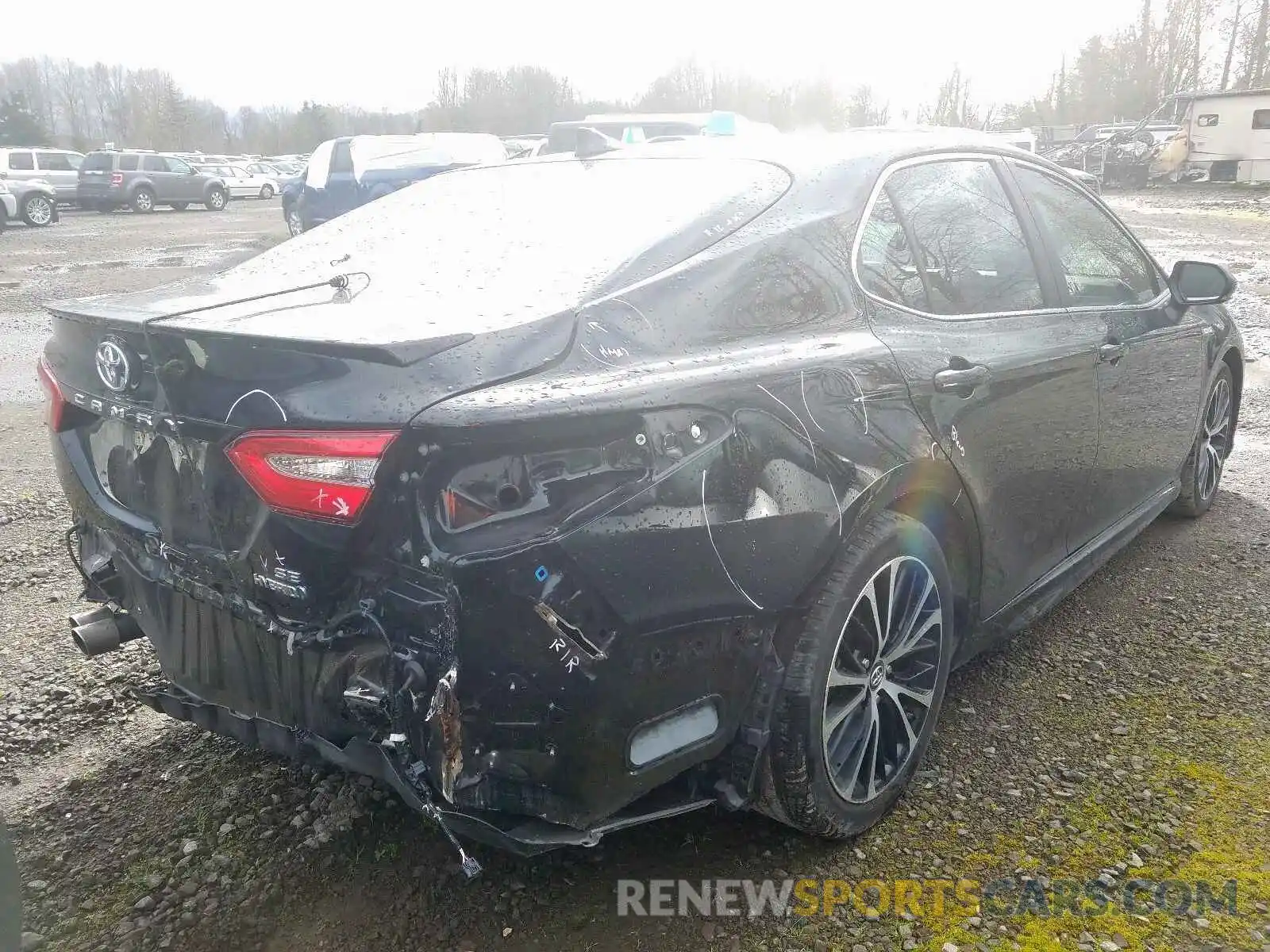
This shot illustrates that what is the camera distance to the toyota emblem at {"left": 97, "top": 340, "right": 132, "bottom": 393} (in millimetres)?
2137

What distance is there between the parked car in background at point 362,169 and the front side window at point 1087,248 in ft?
44.0

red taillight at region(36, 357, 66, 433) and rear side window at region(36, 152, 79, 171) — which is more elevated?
rear side window at region(36, 152, 79, 171)

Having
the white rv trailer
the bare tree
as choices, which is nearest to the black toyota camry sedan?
the white rv trailer

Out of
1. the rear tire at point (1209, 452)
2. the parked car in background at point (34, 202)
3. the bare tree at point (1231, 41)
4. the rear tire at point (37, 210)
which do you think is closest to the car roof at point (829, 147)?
the rear tire at point (1209, 452)

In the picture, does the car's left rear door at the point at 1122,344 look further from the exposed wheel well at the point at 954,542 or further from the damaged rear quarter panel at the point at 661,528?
the damaged rear quarter panel at the point at 661,528

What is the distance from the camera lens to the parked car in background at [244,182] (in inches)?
1479

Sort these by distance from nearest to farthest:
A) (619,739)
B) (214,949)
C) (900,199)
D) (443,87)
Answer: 1. (619,739)
2. (214,949)
3. (900,199)
4. (443,87)

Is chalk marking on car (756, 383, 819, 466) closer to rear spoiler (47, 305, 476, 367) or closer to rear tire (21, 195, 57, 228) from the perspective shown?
rear spoiler (47, 305, 476, 367)

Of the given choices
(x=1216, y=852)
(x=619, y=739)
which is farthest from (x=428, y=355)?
(x=1216, y=852)

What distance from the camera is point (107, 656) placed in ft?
11.0

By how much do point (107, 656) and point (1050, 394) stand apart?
3.10 metres

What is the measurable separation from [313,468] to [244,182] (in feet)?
132

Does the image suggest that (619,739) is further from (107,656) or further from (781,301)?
(107,656)

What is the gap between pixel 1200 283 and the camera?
382 centimetres
